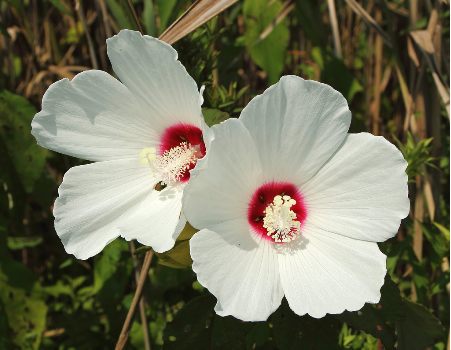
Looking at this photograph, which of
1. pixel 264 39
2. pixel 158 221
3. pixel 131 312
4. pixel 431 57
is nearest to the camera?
pixel 158 221

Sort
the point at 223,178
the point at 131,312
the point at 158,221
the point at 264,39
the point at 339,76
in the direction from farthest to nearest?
the point at 339,76 < the point at 264,39 < the point at 131,312 < the point at 158,221 < the point at 223,178

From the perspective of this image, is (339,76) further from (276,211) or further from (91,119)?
(91,119)

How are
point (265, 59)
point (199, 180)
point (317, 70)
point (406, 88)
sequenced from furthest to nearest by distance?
point (317, 70)
point (406, 88)
point (265, 59)
point (199, 180)


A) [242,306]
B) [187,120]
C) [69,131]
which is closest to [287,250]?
[242,306]

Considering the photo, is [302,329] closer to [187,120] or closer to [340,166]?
[340,166]

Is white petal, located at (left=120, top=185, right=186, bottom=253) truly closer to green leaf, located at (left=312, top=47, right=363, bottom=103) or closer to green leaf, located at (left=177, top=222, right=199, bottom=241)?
green leaf, located at (left=177, top=222, right=199, bottom=241)

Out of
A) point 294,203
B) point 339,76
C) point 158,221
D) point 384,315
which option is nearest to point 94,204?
point 158,221
